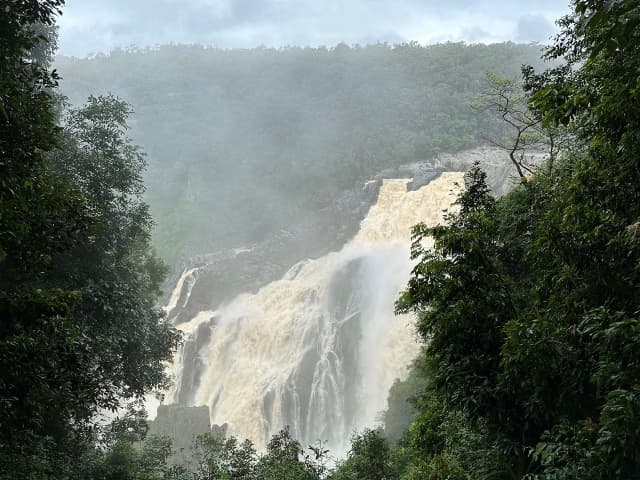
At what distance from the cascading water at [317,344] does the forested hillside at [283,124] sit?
16.2 meters

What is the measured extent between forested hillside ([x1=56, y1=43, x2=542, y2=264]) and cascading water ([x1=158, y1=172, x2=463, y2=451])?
16.2 metres

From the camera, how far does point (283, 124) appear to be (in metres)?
73.8

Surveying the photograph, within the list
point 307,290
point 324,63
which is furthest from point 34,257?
point 324,63

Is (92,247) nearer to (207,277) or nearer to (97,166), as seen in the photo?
(97,166)

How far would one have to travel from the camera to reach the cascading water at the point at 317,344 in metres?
26.0

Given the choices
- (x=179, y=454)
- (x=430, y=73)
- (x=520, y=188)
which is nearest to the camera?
(x=520, y=188)

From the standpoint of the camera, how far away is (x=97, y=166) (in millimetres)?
12984

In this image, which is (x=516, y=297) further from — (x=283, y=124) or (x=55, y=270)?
(x=283, y=124)

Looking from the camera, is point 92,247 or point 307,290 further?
point 307,290

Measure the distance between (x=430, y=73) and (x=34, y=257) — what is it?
232ft

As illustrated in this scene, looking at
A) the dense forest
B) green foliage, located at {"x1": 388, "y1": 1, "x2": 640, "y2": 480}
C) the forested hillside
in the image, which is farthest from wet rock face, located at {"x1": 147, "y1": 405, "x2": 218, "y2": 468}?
the forested hillside

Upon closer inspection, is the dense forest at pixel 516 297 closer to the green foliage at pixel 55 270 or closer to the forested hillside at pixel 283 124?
the green foliage at pixel 55 270

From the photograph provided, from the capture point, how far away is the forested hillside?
5509 centimetres

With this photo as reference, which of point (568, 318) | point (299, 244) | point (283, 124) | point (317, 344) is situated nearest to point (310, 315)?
point (317, 344)
